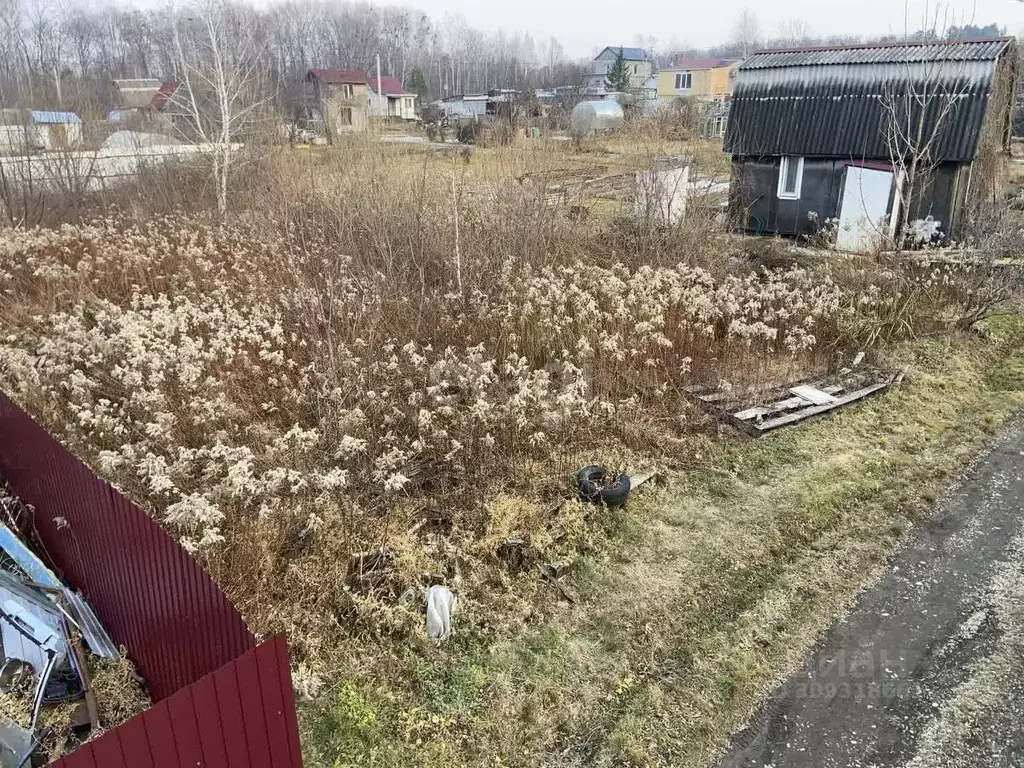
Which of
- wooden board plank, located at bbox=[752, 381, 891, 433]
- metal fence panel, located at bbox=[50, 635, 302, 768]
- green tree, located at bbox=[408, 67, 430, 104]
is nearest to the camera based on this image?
metal fence panel, located at bbox=[50, 635, 302, 768]

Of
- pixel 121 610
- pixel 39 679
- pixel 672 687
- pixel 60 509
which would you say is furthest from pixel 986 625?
pixel 60 509

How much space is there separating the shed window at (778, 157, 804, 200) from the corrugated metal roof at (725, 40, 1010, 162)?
0.25m

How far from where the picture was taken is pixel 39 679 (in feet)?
14.5

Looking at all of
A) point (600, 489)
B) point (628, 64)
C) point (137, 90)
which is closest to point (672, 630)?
point (600, 489)

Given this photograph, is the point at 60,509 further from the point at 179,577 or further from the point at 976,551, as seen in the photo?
the point at 976,551

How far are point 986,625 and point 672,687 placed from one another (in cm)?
254

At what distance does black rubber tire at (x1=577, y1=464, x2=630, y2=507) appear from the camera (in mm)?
6383

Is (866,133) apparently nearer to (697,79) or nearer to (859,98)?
(859,98)

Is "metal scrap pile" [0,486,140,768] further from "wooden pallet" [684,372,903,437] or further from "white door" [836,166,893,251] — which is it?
"white door" [836,166,893,251]

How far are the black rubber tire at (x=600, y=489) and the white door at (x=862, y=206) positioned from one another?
10.3 metres

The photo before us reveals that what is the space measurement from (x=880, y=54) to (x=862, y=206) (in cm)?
323

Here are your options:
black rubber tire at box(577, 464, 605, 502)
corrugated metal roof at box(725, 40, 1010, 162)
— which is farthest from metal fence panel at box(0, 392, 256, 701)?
corrugated metal roof at box(725, 40, 1010, 162)

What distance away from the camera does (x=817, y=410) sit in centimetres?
838

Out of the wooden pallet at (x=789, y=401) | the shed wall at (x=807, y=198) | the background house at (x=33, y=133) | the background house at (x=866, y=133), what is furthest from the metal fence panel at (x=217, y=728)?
the background house at (x=33, y=133)
